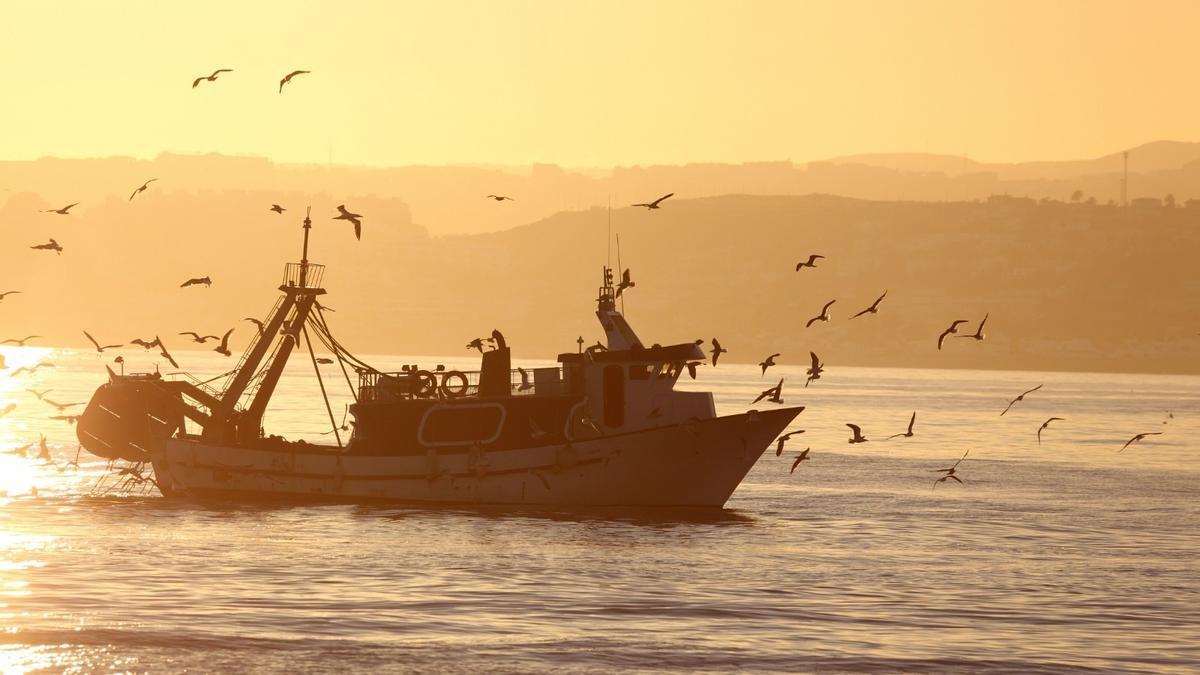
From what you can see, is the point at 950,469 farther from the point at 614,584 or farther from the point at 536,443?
the point at 614,584

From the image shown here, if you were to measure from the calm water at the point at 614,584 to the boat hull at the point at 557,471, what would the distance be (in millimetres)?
945

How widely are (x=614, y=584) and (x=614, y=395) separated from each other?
14.8m

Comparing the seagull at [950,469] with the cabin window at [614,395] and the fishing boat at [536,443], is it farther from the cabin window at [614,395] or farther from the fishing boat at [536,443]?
the cabin window at [614,395]

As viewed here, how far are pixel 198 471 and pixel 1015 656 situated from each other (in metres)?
36.1

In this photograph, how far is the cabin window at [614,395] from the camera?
180 feet

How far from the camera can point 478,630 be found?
33188mm

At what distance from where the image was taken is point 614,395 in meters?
54.9

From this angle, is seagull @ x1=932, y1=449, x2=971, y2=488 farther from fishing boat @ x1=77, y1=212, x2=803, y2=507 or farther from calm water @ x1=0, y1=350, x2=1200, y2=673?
fishing boat @ x1=77, y1=212, x2=803, y2=507

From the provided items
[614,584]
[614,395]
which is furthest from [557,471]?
[614,584]

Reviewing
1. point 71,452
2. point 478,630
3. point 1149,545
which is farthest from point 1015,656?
point 71,452

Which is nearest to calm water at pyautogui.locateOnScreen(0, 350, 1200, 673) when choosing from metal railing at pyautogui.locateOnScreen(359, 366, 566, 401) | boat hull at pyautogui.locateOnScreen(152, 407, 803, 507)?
boat hull at pyautogui.locateOnScreen(152, 407, 803, 507)

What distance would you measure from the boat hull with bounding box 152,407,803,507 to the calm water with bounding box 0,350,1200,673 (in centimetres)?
94

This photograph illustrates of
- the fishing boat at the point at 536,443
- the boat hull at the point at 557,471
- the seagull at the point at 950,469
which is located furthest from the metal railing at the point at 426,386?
the seagull at the point at 950,469

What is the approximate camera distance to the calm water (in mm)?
31062
